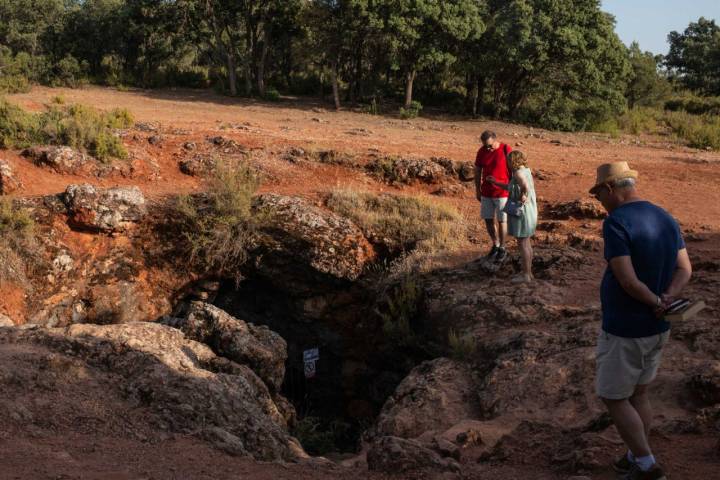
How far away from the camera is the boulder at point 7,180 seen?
9.59m

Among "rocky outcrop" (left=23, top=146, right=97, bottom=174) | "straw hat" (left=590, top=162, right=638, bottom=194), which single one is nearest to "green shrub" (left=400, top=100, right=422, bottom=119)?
"rocky outcrop" (left=23, top=146, right=97, bottom=174)

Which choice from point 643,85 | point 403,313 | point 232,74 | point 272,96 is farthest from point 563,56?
point 403,313

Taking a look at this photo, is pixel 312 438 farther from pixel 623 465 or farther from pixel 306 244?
pixel 623 465

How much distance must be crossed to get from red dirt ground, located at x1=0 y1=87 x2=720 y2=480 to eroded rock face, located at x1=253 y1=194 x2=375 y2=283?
896 mm

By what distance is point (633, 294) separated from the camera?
10.9 feet

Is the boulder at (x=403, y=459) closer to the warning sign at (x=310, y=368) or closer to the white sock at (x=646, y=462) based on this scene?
the white sock at (x=646, y=462)

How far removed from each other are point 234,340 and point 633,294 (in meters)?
4.32

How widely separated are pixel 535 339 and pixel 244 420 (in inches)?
109

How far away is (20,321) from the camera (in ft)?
25.9

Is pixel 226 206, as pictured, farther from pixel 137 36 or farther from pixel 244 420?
pixel 137 36

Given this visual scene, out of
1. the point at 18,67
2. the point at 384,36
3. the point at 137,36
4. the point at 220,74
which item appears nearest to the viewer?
the point at 384,36

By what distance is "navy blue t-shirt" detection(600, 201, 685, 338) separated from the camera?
337 centimetres

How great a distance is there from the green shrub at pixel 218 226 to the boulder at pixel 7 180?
2.29 meters

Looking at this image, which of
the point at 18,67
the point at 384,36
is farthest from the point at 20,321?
the point at 18,67
